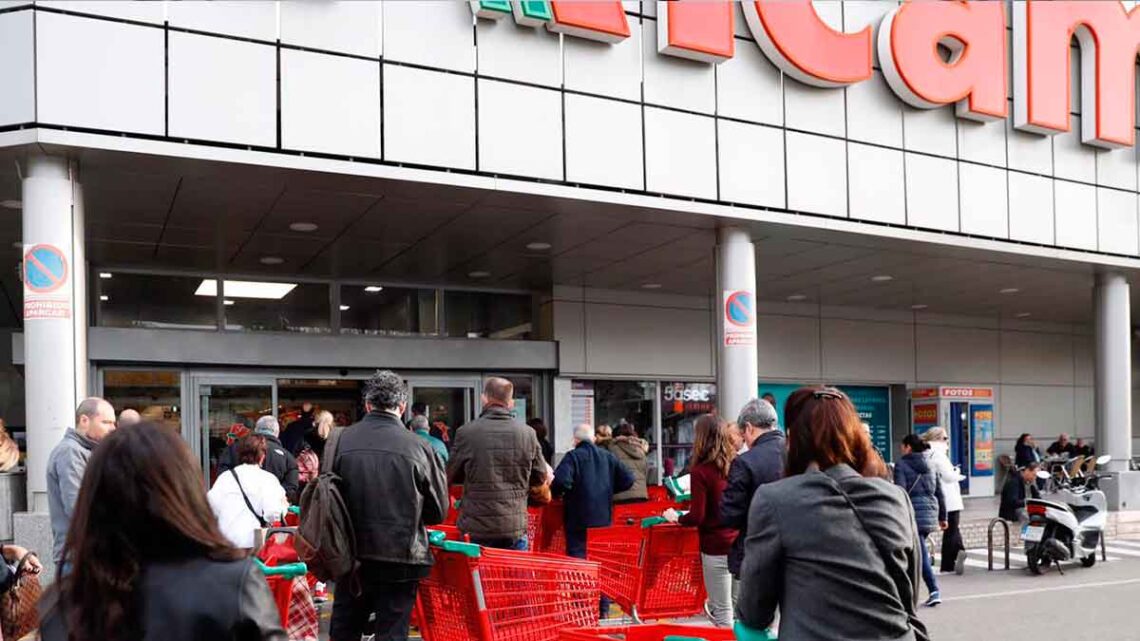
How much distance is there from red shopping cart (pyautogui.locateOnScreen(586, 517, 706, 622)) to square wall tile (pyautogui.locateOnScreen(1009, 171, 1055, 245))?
9.72 metres

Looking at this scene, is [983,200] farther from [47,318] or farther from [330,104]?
[47,318]

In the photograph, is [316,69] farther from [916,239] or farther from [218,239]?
[916,239]

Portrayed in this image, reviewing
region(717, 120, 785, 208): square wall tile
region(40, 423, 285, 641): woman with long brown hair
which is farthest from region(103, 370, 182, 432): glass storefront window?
region(40, 423, 285, 641): woman with long brown hair

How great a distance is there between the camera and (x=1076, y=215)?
1638 cm

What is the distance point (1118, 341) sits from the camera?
59.8ft

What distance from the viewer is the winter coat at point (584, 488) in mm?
9352

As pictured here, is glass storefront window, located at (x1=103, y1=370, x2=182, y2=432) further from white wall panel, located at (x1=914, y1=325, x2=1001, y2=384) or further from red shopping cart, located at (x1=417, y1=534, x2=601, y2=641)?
white wall panel, located at (x1=914, y1=325, x2=1001, y2=384)

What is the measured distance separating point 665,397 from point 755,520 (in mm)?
16639

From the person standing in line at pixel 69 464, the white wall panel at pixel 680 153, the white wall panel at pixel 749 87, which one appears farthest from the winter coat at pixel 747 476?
the white wall panel at pixel 749 87

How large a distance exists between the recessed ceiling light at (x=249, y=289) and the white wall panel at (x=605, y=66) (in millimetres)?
7171

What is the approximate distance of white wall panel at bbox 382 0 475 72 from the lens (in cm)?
1059


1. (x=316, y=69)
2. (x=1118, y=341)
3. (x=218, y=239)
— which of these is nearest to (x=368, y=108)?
(x=316, y=69)

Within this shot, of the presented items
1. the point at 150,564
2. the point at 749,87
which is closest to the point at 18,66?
the point at 749,87

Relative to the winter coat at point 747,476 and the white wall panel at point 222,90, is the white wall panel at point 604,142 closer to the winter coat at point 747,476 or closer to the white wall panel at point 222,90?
the white wall panel at point 222,90
